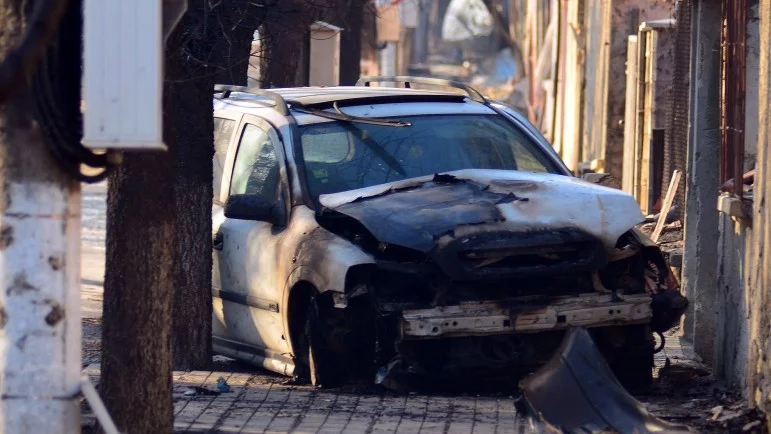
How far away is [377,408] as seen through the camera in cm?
653

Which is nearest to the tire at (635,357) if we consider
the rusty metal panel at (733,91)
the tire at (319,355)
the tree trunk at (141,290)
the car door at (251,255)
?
the rusty metal panel at (733,91)

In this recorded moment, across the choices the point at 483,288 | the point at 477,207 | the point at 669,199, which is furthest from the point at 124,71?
the point at 669,199

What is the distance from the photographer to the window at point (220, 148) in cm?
866

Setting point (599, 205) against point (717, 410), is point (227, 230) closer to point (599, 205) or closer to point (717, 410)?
point (599, 205)

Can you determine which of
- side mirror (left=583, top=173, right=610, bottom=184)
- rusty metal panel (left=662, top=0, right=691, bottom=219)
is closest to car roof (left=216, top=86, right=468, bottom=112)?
side mirror (left=583, top=173, right=610, bottom=184)

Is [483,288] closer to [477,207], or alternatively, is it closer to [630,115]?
[477,207]

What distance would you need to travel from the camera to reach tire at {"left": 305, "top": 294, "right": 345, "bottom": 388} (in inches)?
276

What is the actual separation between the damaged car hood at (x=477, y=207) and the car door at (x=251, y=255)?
551 millimetres

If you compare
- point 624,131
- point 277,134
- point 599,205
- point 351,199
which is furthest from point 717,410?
point 624,131

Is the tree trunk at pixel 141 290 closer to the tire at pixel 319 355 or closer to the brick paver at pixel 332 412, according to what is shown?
the brick paver at pixel 332 412

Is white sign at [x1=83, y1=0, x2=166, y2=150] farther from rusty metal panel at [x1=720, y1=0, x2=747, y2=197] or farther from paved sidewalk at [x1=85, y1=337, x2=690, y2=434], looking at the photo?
rusty metal panel at [x1=720, y1=0, x2=747, y2=197]

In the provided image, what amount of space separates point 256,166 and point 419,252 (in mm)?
1731

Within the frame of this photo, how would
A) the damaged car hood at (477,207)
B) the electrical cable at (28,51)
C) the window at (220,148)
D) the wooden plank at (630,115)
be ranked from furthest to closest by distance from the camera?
the wooden plank at (630,115) < the window at (220,148) < the damaged car hood at (477,207) < the electrical cable at (28,51)

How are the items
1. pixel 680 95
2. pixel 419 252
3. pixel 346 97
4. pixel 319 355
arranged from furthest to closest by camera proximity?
1. pixel 680 95
2. pixel 346 97
3. pixel 319 355
4. pixel 419 252
